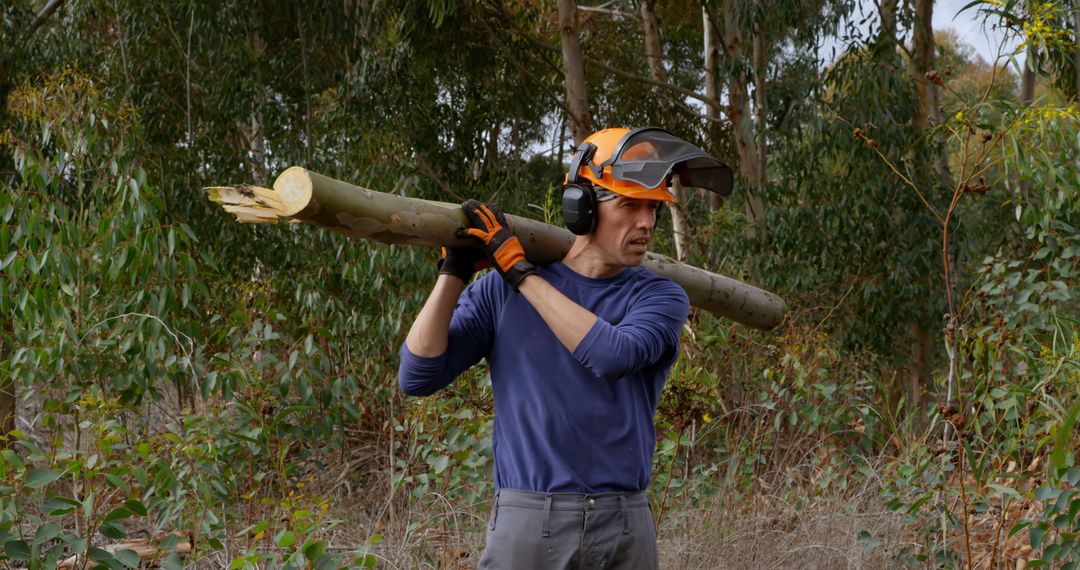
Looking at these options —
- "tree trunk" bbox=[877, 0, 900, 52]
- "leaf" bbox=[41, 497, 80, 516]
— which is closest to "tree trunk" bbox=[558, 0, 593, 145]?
"tree trunk" bbox=[877, 0, 900, 52]

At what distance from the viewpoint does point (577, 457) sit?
248 cm

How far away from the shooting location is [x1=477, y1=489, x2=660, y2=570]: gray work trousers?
2.43 m

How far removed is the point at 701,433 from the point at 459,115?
202 inches

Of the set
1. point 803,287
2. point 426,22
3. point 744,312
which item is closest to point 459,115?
point 426,22

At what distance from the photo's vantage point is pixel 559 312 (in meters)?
2.41

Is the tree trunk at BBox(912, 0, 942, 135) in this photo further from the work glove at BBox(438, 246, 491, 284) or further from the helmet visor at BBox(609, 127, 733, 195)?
the work glove at BBox(438, 246, 491, 284)

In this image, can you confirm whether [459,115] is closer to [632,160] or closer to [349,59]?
[349,59]

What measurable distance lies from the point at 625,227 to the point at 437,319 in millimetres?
500

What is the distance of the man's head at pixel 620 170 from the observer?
259 centimetres

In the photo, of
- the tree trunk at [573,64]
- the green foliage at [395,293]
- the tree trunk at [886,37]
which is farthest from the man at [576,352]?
the tree trunk at [886,37]

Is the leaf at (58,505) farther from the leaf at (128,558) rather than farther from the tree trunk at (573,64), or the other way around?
the tree trunk at (573,64)

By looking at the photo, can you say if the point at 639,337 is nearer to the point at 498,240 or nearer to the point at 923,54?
the point at 498,240

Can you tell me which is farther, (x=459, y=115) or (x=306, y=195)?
(x=459, y=115)

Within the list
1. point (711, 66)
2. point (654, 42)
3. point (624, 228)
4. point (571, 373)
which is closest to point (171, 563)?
point (571, 373)
